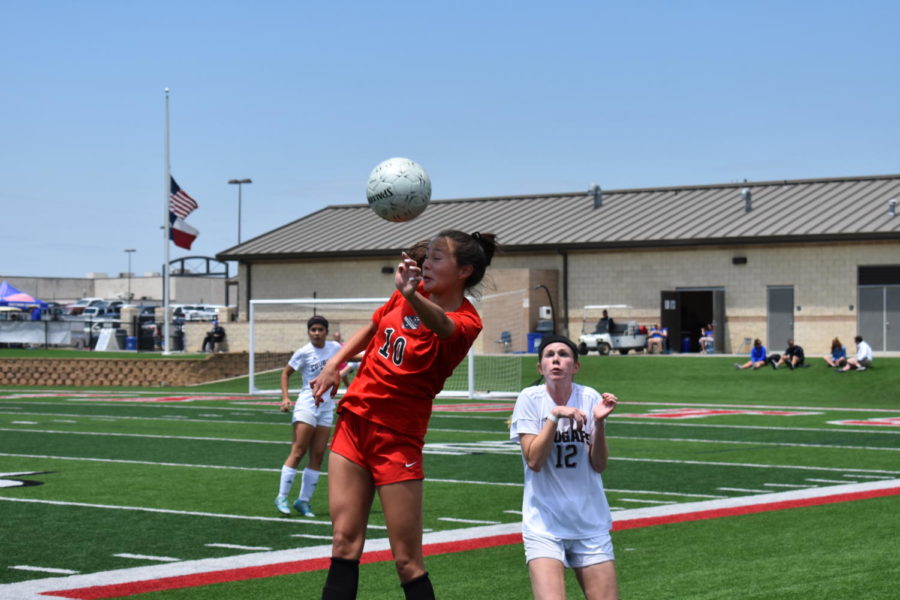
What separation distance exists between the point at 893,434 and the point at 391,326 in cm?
1782

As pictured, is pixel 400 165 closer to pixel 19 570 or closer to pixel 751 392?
Result: pixel 19 570

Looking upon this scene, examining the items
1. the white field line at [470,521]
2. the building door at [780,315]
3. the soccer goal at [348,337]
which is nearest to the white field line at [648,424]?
the soccer goal at [348,337]

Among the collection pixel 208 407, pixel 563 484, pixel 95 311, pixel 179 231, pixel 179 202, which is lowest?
pixel 208 407

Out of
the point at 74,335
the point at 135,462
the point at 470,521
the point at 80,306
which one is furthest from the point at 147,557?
the point at 80,306

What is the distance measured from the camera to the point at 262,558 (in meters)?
10.0

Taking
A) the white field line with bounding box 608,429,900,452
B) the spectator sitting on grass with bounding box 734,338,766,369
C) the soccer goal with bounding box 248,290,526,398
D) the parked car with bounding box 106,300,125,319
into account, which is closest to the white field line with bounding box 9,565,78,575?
the white field line with bounding box 608,429,900,452

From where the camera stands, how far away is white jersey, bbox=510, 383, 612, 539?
6039 mm

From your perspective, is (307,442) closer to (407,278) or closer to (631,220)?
(407,278)

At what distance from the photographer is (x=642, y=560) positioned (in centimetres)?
972

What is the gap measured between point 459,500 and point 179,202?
123 feet

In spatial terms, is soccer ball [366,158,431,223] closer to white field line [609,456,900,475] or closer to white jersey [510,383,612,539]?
white jersey [510,383,612,539]

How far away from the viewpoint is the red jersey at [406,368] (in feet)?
19.7

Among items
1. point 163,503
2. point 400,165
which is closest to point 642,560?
point 400,165

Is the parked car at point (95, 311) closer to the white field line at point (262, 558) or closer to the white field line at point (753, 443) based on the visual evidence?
the white field line at point (753, 443)
